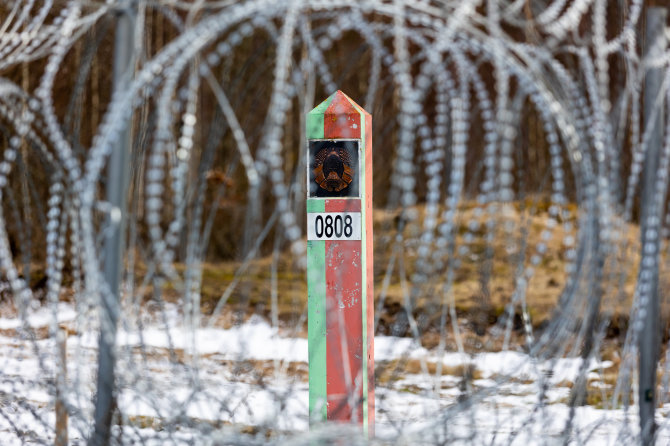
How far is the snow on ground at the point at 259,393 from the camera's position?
3.58m

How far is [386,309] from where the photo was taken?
11375mm

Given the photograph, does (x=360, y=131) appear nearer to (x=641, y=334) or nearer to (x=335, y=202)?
(x=335, y=202)

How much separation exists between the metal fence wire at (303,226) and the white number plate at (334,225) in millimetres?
142

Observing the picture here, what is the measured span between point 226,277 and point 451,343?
144 inches

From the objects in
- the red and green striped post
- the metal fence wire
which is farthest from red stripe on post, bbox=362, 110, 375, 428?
the metal fence wire

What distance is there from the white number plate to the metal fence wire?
142 millimetres

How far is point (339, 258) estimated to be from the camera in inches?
148

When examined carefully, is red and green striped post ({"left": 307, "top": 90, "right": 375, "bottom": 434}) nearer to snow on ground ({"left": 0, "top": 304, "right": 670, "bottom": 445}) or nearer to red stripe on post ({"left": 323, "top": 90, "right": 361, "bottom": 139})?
red stripe on post ({"left": 323, "top": 90, "right": 361, "bottom": 139})

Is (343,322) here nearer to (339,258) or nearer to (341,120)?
(339,258)

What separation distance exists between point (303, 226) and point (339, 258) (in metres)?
9.19

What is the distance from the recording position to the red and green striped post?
3711mm

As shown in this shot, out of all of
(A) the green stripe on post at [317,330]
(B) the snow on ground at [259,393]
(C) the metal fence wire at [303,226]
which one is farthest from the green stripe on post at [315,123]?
(B) the snow on ground at [259,393]

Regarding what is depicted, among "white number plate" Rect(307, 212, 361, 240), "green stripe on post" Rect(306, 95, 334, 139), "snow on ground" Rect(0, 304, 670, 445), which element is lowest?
"snow on ground" Rect(0, 304, 670, 445)

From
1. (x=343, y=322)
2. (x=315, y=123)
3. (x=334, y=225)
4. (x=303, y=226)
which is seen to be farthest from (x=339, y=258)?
(x=303, y=226)
